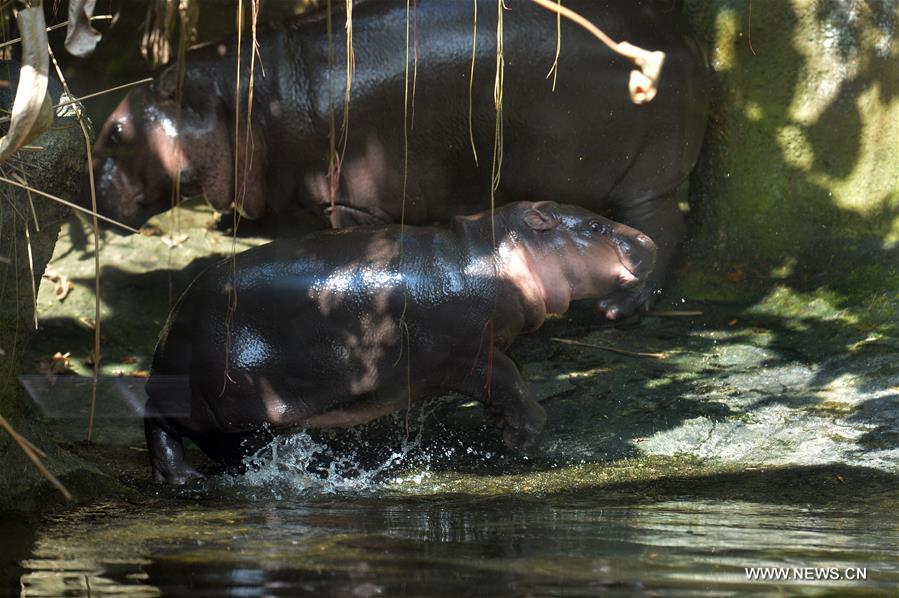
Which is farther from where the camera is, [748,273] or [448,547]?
[748,273]

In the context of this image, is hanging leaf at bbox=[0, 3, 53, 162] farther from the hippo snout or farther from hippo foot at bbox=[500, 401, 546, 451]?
the hippo snout

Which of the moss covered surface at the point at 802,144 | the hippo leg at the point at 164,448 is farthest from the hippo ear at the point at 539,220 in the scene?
the moss covered surface at the point at 802,144

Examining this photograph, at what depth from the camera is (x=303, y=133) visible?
6500 millimetres

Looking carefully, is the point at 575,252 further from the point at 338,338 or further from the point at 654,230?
the point at 654,230

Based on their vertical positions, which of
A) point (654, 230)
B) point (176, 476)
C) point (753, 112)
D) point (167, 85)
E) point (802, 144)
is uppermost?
point (167, 85)

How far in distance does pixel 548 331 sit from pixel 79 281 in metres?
2.66

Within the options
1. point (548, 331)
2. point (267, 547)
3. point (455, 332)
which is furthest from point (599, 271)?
point (267, 547)

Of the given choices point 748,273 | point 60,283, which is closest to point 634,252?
point 748,273

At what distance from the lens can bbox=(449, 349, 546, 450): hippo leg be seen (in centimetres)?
510

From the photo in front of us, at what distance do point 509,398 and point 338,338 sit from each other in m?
0.73

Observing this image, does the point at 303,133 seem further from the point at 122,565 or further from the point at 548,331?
the point at 122,565

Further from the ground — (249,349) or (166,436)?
(249,349)

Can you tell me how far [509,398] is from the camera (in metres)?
5.11

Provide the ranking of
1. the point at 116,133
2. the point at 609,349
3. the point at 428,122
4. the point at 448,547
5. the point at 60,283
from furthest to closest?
the point at 60,283 → the point at 116,133 → the point at 428,122 → the point at 609,349 → the point at 448,547
